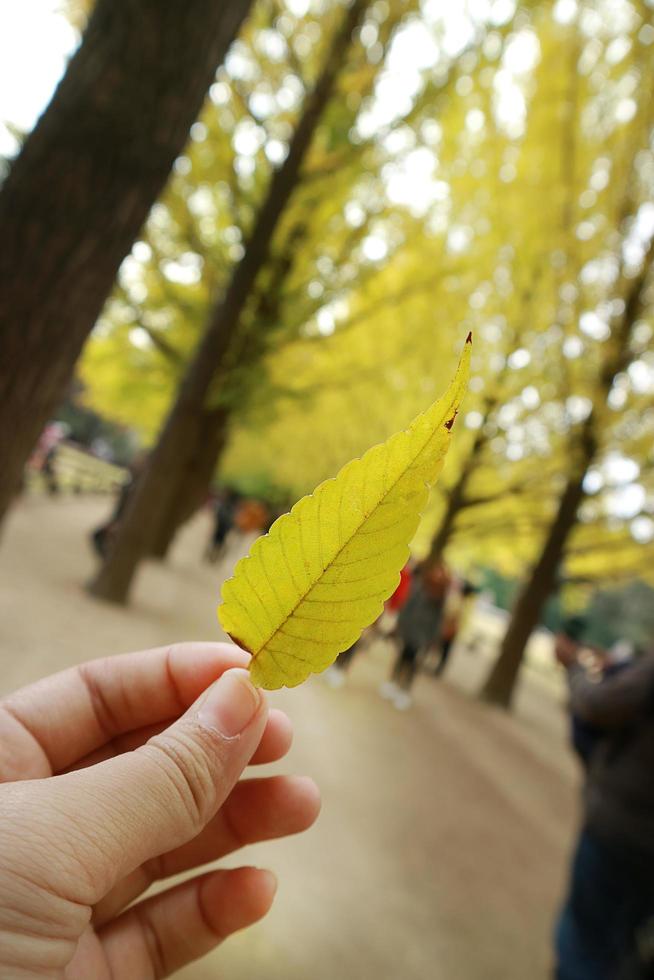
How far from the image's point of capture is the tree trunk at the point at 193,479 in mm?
6258

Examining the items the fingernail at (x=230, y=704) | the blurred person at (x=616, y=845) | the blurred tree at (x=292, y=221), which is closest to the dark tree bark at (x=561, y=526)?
the blurred tree at (x=292, y=221)

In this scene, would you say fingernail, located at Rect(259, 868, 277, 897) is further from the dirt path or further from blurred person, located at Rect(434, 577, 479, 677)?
blurred person, located at Rect(434, 577, 479, 677)

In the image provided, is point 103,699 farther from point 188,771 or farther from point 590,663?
point 590,663

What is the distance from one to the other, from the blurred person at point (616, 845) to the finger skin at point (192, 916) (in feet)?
6.67

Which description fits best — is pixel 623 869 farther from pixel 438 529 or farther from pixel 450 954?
pixel 438 529

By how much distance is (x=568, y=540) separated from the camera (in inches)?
345

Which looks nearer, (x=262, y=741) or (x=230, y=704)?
(x=230, y=704)

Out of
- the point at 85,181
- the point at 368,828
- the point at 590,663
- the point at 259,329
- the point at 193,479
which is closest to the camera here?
the point at 85,181

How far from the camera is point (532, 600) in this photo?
28.1ft

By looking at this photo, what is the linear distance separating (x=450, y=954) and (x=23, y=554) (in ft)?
14.3

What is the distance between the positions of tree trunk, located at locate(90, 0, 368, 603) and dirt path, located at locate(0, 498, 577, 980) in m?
0.35

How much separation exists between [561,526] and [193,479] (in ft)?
15.7

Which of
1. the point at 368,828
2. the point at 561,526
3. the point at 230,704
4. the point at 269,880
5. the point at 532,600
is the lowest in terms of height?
the point at 368,828

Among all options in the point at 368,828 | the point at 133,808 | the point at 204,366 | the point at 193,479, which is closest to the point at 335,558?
the point at 133,808
